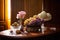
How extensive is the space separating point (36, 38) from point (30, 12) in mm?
2693

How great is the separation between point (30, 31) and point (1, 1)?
322 cm

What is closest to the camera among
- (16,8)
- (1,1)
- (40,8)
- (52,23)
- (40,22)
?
(40,22)

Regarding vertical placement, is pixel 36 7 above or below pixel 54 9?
above

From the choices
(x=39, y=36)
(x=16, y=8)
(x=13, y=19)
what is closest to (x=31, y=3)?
(x=16, y=8)

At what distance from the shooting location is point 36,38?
1.68 m

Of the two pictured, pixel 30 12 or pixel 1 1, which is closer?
pixel 30 12

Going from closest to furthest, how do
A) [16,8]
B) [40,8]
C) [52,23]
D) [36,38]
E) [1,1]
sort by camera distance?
[36,38], [52,23], [40,8], [16,8], [1,1]

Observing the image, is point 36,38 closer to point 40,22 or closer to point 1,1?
point 40,22

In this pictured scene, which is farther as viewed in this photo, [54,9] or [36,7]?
[36,7]

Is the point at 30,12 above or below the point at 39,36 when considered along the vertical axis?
above

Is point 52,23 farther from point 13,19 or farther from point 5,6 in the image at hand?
point 5,6

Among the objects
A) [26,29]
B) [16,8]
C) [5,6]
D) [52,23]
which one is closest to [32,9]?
[16,8]

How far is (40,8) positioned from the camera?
164 inches

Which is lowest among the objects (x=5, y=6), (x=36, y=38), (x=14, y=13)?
(x=36, y=38)
